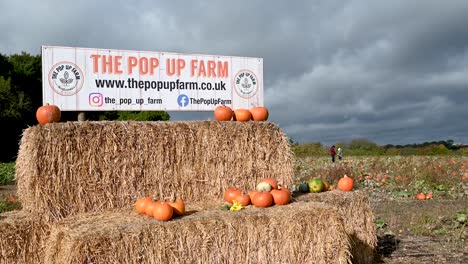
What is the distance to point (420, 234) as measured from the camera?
10.4 metres

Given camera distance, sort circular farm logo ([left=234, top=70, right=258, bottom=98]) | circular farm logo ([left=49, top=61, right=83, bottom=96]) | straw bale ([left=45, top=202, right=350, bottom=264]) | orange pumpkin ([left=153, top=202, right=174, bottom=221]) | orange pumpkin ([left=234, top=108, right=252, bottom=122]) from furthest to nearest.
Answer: circular farm logo ([left=234, top=70, right=258, bottom=98]), circular farm logo ([left=49, top=61, right=83, bottom=96]), orange pumpkin ([left=234, top=108, right=252, bottom=122]), orange pumpkin ([left=153, top=202, right=174, bottom=221]), straw bale ([left=45, top=202, right=350, bottom=264])

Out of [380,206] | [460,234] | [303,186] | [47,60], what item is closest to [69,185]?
[47,60]

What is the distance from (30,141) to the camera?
22.1 feet

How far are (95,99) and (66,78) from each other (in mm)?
593

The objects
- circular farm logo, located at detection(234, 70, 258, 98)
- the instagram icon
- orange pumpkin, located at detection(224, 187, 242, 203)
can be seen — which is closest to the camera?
orange pumpkin, located at detection(224, 187, 242, 203)

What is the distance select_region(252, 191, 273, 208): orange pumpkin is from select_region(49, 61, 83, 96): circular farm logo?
377 centimetres

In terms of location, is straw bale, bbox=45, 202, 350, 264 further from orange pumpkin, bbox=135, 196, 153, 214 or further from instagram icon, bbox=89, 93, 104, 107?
instagram icon, bbox=89, 93, 104, 107

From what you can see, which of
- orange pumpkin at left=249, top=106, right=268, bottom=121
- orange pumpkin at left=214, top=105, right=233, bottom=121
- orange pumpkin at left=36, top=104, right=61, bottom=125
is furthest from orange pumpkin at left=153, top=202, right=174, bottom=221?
orange pumpkin at left=249, top=106, right=268, bottom=121

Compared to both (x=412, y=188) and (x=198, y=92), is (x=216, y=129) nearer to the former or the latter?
(x=198, y=92)

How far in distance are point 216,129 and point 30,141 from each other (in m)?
2.62

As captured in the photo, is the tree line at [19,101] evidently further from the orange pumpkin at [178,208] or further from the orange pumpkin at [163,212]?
the orange pumpkin at [163,212]

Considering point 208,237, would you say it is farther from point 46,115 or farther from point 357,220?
point 357,220

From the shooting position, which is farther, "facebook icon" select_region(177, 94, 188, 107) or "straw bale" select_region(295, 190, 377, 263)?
"facebook icon" select_region(177, 94, 188, 107)

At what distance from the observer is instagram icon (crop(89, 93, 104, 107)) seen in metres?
8.88
